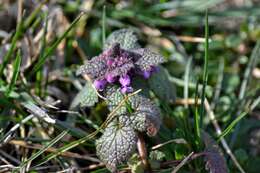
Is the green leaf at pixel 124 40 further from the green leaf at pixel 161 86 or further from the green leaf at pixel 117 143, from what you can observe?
the green leaf at pixel 117 143

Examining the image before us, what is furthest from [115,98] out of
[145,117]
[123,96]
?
[145,117]

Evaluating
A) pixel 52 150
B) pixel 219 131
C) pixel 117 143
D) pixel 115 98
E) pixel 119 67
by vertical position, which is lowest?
pixel 219 131

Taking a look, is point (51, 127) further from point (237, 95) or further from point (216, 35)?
point (216, 35)

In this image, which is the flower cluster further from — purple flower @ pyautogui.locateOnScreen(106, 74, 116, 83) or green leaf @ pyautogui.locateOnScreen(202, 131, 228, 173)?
green leaf @ pyautogui.locateOnScreen(202, 131, 228, 173)

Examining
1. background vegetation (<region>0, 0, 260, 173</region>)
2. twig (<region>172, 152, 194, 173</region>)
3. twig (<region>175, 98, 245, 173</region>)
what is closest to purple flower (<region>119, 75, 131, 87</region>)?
background vegetation (<region>0, 0, 260, 173</region>)

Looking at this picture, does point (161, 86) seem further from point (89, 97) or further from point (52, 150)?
point (52, 150)

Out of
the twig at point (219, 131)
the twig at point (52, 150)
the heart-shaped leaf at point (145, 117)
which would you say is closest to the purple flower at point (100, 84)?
the heart-shaped leaf at point (145, 117)

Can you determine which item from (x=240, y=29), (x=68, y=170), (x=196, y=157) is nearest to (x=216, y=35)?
(x=240, y=29)

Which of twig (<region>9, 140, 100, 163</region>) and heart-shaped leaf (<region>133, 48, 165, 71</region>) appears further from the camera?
twig (<region>9, 140, 100, 163</region>)
